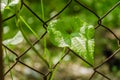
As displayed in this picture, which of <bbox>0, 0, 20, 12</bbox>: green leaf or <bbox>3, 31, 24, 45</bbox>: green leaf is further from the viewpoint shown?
<bbox>3, 31, 24, 45</bbox>: green leaf

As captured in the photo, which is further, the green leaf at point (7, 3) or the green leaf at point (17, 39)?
the green leaf at point (17, 39)

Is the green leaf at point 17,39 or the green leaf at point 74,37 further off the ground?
the green leaf at point 74,37

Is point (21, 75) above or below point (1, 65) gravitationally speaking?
above

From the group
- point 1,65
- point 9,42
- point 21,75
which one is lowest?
point 1,65

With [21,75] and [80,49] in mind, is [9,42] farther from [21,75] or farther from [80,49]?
[21,75]

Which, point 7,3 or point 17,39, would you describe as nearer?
point 7,3

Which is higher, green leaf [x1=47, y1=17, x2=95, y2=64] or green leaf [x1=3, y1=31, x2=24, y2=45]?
green leaf [x1=47, y1=17, x2=95, y2=64]

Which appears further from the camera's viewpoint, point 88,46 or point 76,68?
point 76,68

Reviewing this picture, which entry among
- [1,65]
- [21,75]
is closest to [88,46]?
[1,65]
